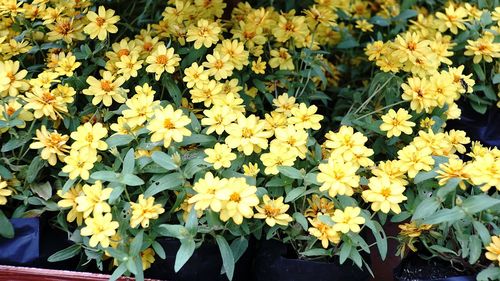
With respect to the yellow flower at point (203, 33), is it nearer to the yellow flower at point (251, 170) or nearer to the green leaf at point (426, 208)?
the yellow flower at point (251, 170)

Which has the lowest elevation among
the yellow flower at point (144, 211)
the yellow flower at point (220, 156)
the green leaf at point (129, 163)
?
the yellow flower at point (144, 211)

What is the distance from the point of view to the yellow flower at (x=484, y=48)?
167 centimetres

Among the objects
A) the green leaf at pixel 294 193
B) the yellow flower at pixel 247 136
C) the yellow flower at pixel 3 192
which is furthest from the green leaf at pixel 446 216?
the yellow flower at pixel 3 192

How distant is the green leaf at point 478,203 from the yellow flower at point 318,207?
9.7 inches

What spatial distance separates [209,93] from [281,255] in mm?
384

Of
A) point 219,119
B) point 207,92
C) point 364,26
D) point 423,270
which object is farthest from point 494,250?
point 364,26

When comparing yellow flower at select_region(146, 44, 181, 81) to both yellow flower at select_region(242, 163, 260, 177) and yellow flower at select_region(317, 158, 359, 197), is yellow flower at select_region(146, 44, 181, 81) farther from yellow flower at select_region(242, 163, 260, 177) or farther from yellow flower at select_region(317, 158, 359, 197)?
yellow flower at select_region(317, 158, 359, 197)

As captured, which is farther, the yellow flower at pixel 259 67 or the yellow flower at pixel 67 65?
the yellow flower at pixel 259 67

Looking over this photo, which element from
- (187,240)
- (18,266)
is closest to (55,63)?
(18,266)

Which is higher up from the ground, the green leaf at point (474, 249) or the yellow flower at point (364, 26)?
the yellow flower at point (364, 26)

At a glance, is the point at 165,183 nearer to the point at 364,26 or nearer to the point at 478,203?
the point at 478,203

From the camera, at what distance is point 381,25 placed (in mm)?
2055

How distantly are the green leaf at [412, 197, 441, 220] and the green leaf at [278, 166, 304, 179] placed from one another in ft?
0.71

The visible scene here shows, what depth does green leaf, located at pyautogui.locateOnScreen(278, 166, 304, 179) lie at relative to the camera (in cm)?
128
